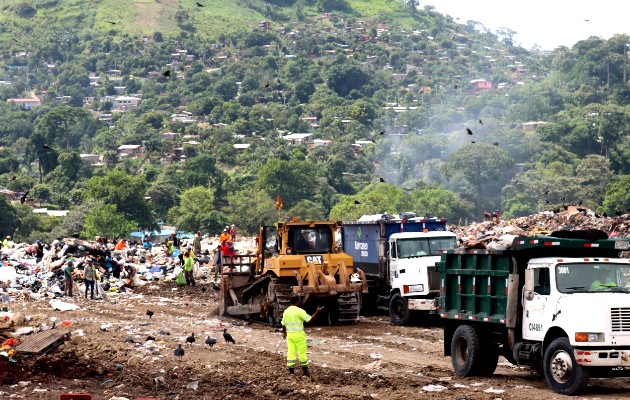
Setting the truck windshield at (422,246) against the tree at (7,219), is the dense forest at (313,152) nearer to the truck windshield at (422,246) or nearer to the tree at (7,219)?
the tree at (7,219)

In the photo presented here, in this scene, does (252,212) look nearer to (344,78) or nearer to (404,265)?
(404,265)

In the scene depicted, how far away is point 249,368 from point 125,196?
70849 millimetres

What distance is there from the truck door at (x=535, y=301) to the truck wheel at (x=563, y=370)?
35cm

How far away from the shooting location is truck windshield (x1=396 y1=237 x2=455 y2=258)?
2405 centimetres

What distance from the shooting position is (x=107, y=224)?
263ft

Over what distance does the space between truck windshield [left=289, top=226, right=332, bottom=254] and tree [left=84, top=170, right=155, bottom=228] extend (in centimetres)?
6463

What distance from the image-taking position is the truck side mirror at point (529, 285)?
1475 cm

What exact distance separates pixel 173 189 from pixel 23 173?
29817mm

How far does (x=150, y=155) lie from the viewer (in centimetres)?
12744

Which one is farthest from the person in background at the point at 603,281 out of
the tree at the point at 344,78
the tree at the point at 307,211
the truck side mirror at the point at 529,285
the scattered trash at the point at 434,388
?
the tree at the point at 344,78

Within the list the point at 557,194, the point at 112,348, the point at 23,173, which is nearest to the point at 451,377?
the point at 112,348

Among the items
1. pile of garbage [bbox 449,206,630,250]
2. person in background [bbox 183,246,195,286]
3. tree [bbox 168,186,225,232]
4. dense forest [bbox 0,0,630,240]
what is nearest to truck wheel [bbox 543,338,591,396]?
pile of garbage [bbox 449,206,630,250]

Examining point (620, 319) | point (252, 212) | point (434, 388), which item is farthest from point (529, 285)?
point (252, 212)

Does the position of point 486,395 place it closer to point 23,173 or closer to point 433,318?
point 433,318
